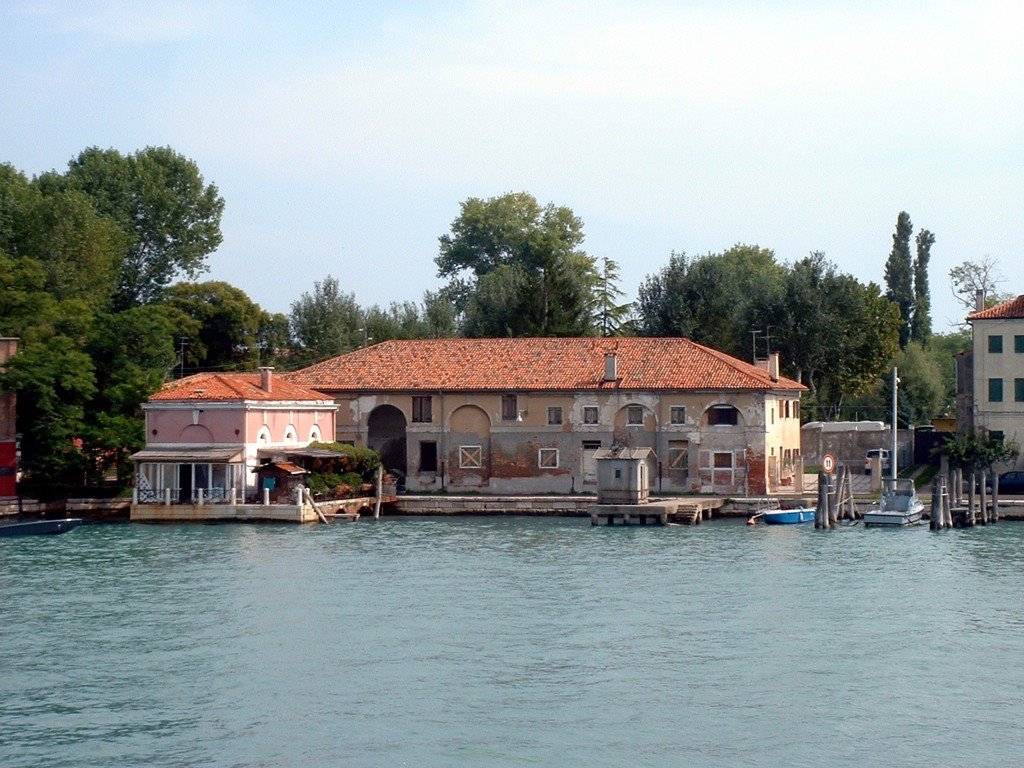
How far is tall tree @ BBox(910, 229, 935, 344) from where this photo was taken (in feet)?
271

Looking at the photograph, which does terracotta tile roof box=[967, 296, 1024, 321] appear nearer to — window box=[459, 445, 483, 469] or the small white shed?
the small white shed

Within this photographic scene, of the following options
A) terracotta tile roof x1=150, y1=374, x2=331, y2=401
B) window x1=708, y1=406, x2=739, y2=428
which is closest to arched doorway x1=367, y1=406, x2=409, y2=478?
terracotta tile roof x1=150, y1=374, x2=331, y2=401

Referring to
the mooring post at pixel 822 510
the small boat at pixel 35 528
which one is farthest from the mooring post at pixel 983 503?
the small boat at pixel 35 528

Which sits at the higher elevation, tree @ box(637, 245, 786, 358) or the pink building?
tree @ box(637, 245, 786, 358)

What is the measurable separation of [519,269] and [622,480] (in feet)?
121

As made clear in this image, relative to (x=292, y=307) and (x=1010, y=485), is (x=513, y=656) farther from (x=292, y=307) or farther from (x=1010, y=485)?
(x=292, y=307)

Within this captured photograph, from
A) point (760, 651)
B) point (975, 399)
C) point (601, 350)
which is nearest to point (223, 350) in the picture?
point (601, 350)

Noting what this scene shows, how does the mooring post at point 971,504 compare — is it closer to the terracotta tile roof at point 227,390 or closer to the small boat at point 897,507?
the small boat at point 897,507

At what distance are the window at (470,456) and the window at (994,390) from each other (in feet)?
59.4

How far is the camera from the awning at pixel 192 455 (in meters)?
50.0

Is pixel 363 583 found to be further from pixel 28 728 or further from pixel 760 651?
pixel 28 728

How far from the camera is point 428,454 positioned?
56938mm

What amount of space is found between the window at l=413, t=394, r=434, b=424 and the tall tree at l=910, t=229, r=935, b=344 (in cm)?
3567

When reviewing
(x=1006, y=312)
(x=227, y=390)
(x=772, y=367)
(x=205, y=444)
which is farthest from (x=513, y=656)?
(x=1006, y=312)
